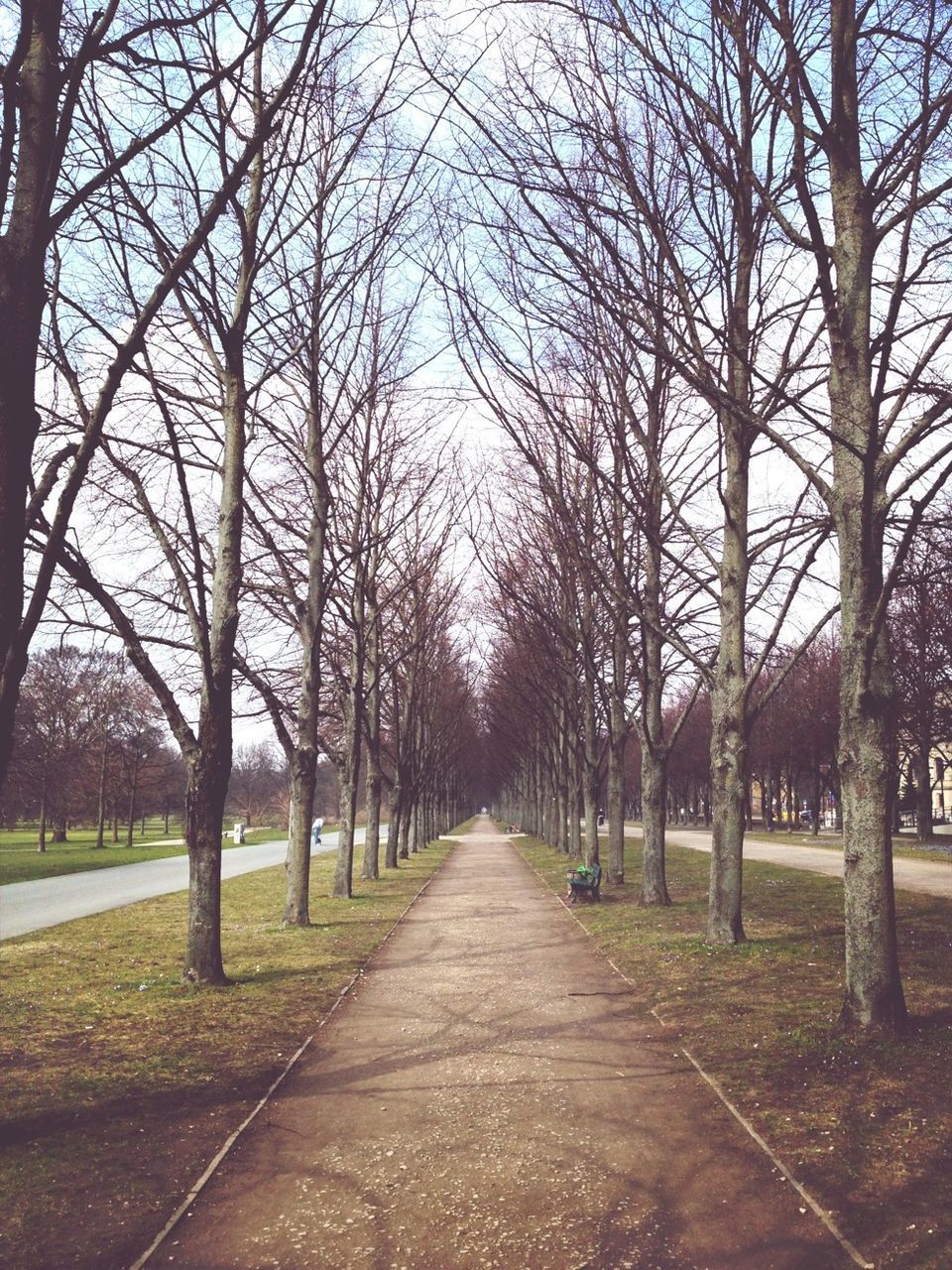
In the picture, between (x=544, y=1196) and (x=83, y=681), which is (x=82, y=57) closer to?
(x=544, y=1196)

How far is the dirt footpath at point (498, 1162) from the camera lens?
387 centimetres

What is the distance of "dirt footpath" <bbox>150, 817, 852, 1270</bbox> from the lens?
387 cm

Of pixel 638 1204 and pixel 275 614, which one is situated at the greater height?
pixel 275 614

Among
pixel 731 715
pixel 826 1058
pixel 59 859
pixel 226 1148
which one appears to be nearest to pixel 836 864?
pixel 731 715

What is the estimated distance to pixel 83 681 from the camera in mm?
43469

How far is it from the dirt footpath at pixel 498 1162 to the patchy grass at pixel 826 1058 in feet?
0.85

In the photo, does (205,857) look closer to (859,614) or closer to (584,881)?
(859,614)

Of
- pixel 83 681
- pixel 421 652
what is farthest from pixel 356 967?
pixel 83 681

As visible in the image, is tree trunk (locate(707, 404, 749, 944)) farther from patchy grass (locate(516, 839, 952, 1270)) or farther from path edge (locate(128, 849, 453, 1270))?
path edge (locate(128, 849, 453, 1270))

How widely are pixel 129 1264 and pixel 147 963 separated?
747 cm

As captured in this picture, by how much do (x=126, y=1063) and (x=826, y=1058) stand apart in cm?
478

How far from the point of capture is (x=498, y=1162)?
15.7 ft

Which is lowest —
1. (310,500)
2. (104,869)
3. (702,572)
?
(104,869)

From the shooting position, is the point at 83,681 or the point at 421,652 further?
the point at 83,681
